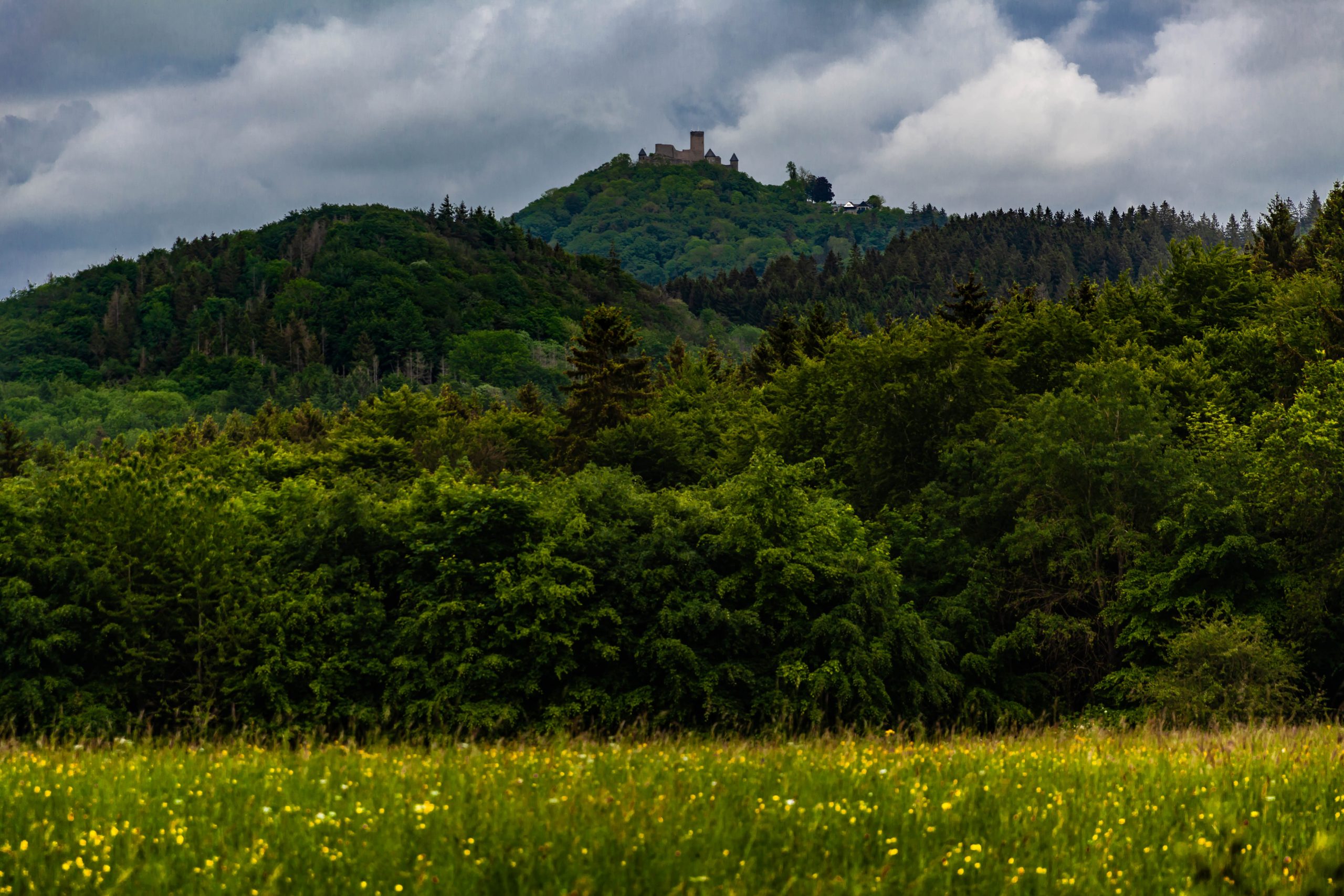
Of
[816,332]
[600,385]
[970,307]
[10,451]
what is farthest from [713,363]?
[10,451]

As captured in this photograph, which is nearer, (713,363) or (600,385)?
(600,385)

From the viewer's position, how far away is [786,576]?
34438 mm

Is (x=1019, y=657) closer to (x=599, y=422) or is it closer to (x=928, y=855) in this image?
(x=599, y=422)

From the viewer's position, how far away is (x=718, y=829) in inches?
237

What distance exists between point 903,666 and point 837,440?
17.3 m

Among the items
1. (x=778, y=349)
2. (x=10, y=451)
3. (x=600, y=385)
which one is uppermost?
(x=778, y=349)

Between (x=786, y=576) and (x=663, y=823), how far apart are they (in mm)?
28648

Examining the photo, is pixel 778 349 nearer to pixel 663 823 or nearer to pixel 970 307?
pixel 970 307

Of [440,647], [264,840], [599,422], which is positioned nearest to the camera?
[264,840]

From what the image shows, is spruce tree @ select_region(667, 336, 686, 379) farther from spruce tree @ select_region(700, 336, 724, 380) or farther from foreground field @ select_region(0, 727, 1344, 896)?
foreground field @ select_region(0, 727, 1344, 896)

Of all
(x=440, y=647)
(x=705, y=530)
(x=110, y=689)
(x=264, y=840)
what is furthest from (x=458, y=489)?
(x=264, y=840)

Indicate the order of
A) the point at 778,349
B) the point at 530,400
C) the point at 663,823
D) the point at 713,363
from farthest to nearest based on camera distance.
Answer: the point at 713,363 < the point at 530,400 < the point at 778,349 < the point at 663,823

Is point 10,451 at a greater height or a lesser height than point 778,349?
Answer: lesser

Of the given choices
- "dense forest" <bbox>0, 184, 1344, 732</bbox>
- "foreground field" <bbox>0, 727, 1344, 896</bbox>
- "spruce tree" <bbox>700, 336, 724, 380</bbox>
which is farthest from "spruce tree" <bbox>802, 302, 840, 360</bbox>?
"foreground field" <bbox>0, 727, 1344, 896</bbox>
